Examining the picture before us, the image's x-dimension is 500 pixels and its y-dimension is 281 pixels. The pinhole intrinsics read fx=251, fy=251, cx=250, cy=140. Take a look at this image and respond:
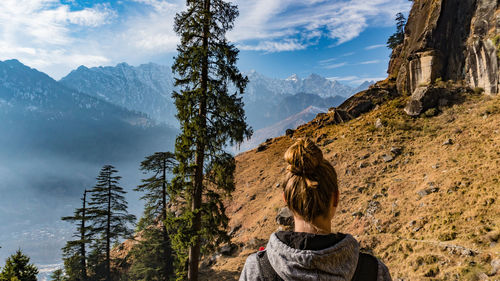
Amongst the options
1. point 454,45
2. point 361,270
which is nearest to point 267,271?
point 361,270

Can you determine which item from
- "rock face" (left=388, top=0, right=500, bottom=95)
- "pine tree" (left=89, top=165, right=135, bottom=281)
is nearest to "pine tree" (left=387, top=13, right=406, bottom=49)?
"rock face" (left=388, top=0, right=500, bottom=95)

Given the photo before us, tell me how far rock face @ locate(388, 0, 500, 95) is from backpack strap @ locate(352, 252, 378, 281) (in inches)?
1025

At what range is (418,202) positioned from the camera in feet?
43.2

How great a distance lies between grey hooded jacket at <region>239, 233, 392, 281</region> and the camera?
1.40 metres

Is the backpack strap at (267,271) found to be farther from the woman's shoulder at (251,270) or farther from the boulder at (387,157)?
the boulder at (387,157)

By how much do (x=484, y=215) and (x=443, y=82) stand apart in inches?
747

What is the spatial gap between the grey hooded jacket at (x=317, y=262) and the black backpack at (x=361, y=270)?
0.04 metres

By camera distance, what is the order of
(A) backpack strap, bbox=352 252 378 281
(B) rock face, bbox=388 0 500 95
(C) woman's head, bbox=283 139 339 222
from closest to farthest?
A: (A) backpack strap, bbox=352 252 378 281
(C) woman's head, bbox=283 139 339 222
(B) rock face, bbox=388 0 500 95

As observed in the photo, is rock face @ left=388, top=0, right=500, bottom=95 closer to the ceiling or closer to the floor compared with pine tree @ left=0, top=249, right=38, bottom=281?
closer to the ceiling

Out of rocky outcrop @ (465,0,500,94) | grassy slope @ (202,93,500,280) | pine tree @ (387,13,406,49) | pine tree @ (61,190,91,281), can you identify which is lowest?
pine tree @ (61,190,91,281)

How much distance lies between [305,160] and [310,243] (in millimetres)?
514

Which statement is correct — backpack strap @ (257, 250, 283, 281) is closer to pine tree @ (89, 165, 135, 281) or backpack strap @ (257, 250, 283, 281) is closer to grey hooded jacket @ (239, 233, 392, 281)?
grey hooded jacket @ (239, 233, 392, 281)

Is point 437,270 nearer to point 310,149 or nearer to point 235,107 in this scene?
point 235,107

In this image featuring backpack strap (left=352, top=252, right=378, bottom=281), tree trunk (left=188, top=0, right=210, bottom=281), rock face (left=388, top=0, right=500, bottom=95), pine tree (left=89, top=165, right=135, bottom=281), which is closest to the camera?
backpack strap (left=352, top=252, right=378, bottom=281)
